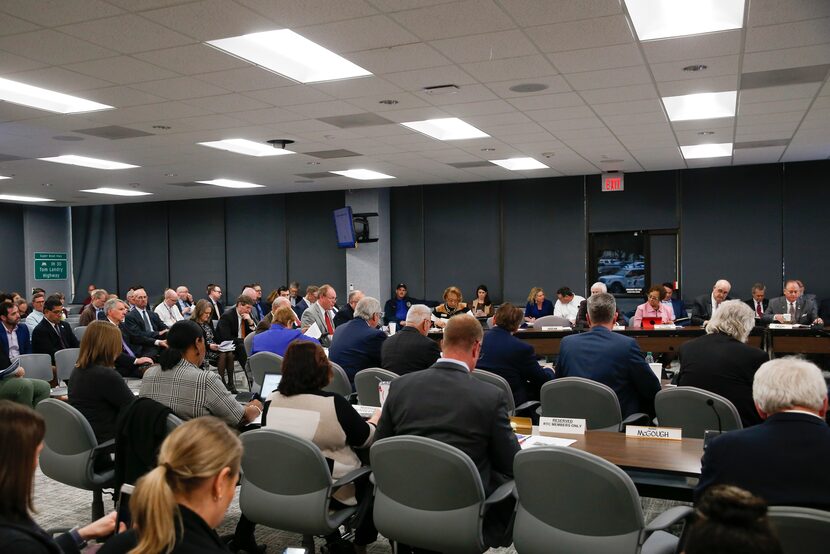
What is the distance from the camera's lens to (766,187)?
12094 mm

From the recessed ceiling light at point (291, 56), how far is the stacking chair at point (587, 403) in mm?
2984

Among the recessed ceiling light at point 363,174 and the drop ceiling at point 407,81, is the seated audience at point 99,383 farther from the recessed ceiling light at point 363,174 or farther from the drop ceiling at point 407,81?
the recessed ceiling light at point 363,174

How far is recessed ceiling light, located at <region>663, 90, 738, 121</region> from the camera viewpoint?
278 inches

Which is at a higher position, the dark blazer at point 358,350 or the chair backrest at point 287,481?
the dark blazer at point 358,350

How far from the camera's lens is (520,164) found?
11.5 m

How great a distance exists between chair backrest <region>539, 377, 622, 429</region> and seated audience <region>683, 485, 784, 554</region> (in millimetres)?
2880

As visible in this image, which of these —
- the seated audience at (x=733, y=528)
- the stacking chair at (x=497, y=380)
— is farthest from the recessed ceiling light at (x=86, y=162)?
the seated audience at (x=733, y=528)

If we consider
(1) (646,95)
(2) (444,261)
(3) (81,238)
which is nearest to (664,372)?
(1) (646,95)

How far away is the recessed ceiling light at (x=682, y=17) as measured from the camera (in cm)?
466

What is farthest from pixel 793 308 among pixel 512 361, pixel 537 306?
pixel 512 361

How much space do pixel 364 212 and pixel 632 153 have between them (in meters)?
5.96

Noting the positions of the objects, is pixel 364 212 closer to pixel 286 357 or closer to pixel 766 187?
pixel 766 187

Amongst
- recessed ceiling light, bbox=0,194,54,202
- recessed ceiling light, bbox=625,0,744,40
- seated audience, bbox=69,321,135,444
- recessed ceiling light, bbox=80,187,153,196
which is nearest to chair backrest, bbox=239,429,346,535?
seated audience, bbox=69,321,135,444

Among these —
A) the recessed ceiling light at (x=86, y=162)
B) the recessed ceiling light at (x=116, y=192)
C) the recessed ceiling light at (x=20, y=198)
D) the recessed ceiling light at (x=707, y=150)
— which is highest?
the recessed ceiling light at (x=707, y=150)
